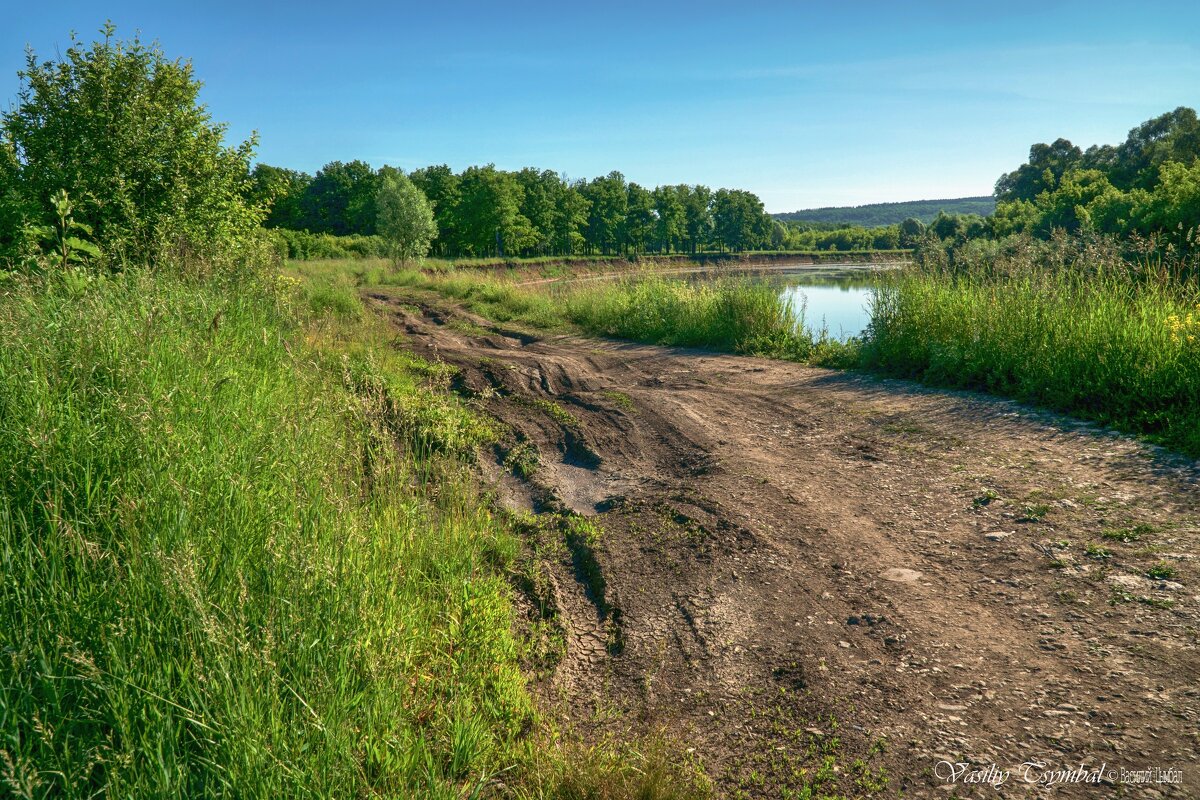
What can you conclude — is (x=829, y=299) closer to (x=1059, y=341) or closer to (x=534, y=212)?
(x=1059, y=341)

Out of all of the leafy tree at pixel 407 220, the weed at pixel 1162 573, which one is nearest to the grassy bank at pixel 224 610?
the weed at pixel 1162 573

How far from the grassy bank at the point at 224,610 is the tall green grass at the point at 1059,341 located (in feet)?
19.2

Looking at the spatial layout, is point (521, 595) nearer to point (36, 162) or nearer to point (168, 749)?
point (168, 749)

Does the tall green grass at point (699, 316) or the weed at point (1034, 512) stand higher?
the tall green grass at point (699, 316)

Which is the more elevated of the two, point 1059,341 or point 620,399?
point 1059,341

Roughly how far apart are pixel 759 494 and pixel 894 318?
6.05 metres

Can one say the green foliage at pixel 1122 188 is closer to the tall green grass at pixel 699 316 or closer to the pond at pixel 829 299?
the pond at pixel 829 299

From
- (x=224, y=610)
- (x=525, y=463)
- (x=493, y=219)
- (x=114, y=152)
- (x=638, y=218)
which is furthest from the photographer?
(x=638, y=218)

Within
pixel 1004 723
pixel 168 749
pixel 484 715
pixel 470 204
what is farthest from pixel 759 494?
pixel 470 204

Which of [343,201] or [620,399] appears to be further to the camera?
[343,201]

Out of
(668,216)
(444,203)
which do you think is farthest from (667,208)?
(444,203)

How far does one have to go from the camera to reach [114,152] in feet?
32.9

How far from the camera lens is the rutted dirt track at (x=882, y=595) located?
2.55 meters

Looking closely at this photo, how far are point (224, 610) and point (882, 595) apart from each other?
10.7ft
